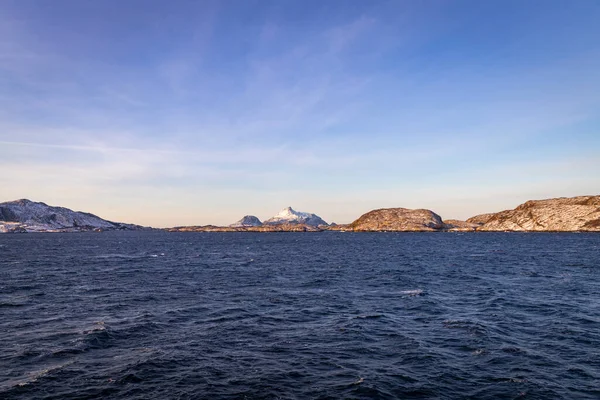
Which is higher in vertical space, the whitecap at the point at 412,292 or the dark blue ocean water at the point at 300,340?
the whitecap at the point at 412,292

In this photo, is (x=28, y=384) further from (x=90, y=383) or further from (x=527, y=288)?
(x=527, y=288)

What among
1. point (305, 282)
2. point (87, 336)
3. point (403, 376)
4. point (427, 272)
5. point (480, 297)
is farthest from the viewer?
point (427, 272)

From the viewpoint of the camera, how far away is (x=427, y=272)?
88.1 meters

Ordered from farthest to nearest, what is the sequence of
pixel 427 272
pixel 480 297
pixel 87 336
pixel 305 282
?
pixel 427 272
pixel 305 282
pixel 480 297
pixel 87 336

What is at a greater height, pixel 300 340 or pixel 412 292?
pixel 412 292

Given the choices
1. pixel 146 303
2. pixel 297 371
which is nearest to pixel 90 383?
pixel 297 371

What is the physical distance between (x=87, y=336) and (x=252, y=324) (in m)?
16.2

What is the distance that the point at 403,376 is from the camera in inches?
1103

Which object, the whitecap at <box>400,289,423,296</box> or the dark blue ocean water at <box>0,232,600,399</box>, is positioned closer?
the dark blue ocean water at <box>0,232,600,399</box>

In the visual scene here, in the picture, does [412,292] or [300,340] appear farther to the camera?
[412,292]

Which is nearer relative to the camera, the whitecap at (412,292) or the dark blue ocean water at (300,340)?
the dark blue ocean water at (300,340)

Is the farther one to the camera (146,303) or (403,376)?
(146,303)

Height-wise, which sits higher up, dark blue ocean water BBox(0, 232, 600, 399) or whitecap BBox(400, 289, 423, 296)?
whitecap BBox(400, 289, 423, 296)

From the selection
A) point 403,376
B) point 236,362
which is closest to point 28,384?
point 236,362
